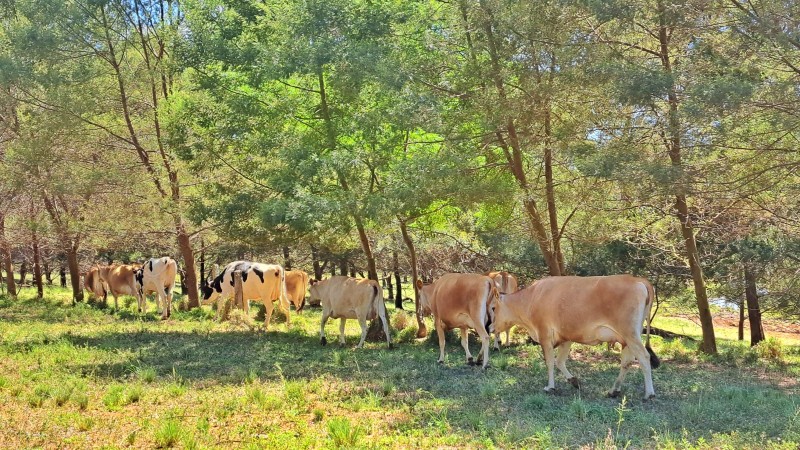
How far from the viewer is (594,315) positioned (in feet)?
30.5

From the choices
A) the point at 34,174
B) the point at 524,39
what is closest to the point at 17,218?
the point at 34,174

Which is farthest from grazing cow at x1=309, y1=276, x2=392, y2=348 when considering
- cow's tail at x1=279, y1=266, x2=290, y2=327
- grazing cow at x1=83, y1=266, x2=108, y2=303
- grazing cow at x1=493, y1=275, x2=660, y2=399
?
grazing cow at x1=83, y1=266, x2=108, y2=303

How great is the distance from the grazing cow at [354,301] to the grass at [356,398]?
595 millimetres

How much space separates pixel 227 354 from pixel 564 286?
683 centimetres

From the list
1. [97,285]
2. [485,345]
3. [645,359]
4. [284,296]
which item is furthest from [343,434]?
[97,285]

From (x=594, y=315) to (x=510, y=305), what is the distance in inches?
70.6

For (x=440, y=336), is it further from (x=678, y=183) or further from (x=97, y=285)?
(x=97, y=285)

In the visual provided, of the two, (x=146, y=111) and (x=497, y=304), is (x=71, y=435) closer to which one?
(x=497, y=304)

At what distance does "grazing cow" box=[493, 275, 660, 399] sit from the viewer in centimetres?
902

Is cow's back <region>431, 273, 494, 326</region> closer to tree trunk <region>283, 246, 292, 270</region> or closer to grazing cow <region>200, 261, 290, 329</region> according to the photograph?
grazing cow <region>200, 261, 290, 329</region>

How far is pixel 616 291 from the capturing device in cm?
915

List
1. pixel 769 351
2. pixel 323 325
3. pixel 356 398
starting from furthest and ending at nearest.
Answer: pixel 769 351, pixel 323 325, pixel 356 398

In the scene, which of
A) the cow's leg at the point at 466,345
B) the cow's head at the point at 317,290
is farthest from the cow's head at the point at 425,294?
the cow's head at the point at 317,290

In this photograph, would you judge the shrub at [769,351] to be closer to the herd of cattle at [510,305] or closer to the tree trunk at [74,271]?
the herd of cattle at [510,305]
